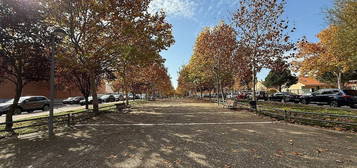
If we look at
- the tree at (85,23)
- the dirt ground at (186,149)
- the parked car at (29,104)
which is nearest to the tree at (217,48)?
the tree at (85,23)

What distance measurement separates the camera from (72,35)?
42.5 feet

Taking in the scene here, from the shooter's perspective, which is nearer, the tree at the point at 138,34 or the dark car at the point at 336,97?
the tree at the point at 138,34

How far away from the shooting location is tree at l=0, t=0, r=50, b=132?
848cm

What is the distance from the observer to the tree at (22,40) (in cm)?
848

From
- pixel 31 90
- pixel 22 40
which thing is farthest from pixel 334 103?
pixel 31 90

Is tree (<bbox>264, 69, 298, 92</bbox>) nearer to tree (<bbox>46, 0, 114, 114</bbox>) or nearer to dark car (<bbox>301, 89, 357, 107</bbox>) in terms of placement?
dark car (<bbox>301, 89, 357, 107</bbox>)

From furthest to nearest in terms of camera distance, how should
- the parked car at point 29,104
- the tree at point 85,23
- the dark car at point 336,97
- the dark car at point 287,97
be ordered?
the dark car at point 287,97 → the parked car at point 29,104 → the dark car at point 336,97 → the tree at point 85,23

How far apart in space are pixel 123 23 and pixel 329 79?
47.2 meters

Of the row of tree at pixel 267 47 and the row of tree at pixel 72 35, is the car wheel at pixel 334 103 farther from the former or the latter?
the row of tree at pixel 72 35

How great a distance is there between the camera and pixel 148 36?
14.0 metres

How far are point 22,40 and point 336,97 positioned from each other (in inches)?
938

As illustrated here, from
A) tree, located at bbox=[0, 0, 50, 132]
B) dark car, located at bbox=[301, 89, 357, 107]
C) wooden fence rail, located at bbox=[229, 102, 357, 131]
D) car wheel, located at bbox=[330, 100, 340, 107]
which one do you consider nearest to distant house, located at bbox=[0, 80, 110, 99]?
tree, located at bbox=[0, 0, 50, 132]

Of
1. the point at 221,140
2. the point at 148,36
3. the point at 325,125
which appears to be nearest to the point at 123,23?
the point at 148,36

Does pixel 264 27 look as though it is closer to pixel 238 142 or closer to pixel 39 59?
pixel 238 142
